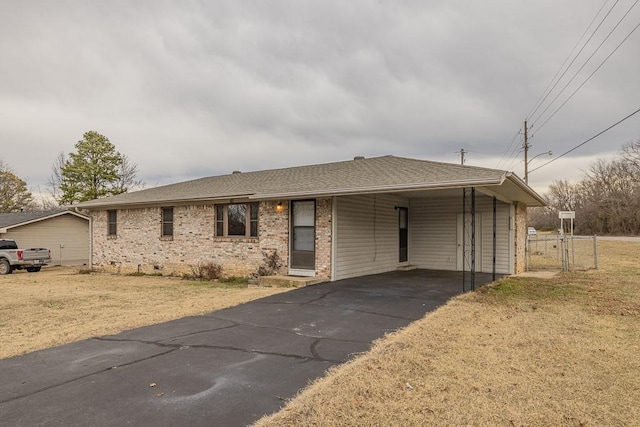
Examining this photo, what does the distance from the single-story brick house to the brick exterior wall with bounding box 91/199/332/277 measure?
0.12 feet

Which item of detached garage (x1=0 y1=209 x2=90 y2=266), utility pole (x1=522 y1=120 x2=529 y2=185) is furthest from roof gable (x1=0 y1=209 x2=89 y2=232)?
utility pole (x1=522 y1=120 x2=529 y2=185)

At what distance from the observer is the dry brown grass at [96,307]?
619 cm

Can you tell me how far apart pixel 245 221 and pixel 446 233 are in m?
7.37

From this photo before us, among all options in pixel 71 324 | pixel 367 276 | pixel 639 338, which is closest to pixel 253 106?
pixel 367 276

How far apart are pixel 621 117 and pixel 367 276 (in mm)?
10982

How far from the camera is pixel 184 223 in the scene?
14633mm

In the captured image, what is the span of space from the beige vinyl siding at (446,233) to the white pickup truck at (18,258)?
18.2 m

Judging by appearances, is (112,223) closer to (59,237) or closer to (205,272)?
(205,272)

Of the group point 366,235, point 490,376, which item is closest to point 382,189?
point 366,235

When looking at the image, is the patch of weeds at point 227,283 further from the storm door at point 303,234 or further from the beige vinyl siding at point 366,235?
the beige vinyl siding at point 366,235

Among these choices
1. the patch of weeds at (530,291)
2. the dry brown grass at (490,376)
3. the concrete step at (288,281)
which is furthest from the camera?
the concrete step at (288,281)

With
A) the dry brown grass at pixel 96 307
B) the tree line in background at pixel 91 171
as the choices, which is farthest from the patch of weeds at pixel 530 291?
the tree line in background at pixel 91 171

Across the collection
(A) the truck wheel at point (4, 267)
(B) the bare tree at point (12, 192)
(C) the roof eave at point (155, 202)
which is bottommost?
(A) the truck wheel at point (4, 267)

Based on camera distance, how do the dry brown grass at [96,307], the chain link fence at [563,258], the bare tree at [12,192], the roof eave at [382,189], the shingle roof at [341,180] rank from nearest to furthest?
the dry brown grass at [96,307] < the roof eave at [382,189] < the shingle roof at [341,180] < the chain link fence at [563,258] < the bare tree at [12,192]
